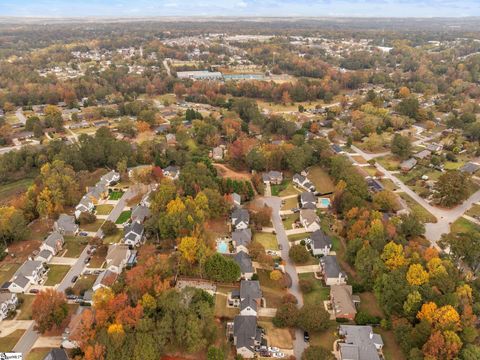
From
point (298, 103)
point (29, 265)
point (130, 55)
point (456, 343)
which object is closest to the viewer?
point (456, 343)

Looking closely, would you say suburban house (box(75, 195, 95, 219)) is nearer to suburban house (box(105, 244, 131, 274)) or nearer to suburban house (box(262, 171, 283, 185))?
suburban house (box(105, 244, 131, 274))

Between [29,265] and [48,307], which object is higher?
[48,307]

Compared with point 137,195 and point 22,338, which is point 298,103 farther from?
point 22,338

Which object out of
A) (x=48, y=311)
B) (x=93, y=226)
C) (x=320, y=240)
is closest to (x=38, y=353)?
(x=48, y=311)

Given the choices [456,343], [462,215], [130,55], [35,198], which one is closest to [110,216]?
[35,198]

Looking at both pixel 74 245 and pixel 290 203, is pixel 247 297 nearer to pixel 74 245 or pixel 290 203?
pixel 290 203

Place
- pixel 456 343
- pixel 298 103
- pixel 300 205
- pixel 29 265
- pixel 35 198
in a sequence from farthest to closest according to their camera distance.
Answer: pixel 298 103
pixel 300 205
pixel 35 198
pixel 29 265
pixel 456 343

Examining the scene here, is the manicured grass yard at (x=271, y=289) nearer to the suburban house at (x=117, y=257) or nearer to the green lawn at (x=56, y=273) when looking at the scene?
the suburban house at (x=117, y=257)
